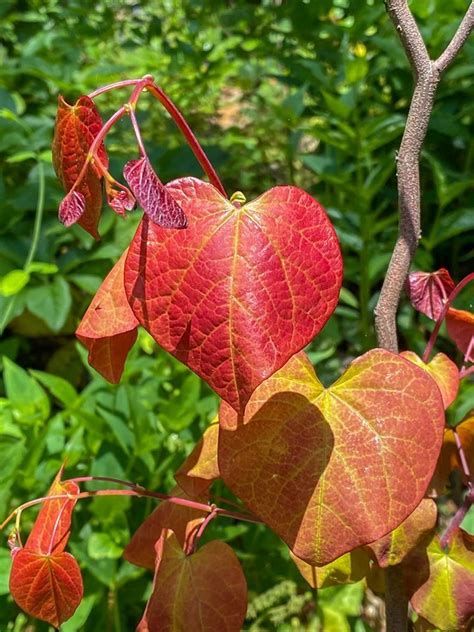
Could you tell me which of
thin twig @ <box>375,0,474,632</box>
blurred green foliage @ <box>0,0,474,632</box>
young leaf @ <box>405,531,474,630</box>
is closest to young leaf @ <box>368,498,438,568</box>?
young leaf @ <box>405,531,474,630</box>

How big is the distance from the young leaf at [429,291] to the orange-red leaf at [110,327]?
0.25 meters

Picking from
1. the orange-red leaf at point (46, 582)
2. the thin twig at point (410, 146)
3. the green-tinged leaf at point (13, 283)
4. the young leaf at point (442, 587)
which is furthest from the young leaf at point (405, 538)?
the green-tinged leaf at point (13, 283)

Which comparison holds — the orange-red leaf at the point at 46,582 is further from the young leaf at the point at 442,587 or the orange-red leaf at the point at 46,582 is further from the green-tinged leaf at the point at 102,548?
the green-tinged leaf at the point at 102,548

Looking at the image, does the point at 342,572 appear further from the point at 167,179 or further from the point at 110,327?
the point at 167,179

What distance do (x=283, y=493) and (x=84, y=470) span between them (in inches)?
25.5

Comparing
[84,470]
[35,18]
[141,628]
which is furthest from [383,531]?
[35,18]

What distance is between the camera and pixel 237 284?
45cm

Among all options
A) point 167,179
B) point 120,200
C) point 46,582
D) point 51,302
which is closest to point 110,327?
point 120,200

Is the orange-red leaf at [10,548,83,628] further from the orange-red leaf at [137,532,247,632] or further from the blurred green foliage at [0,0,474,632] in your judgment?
the blurred green foliage at [0,0,474,632]

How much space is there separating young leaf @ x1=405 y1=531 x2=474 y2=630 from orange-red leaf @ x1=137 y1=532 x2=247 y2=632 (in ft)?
0.52

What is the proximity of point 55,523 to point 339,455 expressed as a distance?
0.24 meters

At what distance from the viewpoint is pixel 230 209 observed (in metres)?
0.48

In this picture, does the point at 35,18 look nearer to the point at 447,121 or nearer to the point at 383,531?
the point at 447,121

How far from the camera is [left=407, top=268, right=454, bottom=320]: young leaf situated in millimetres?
653
